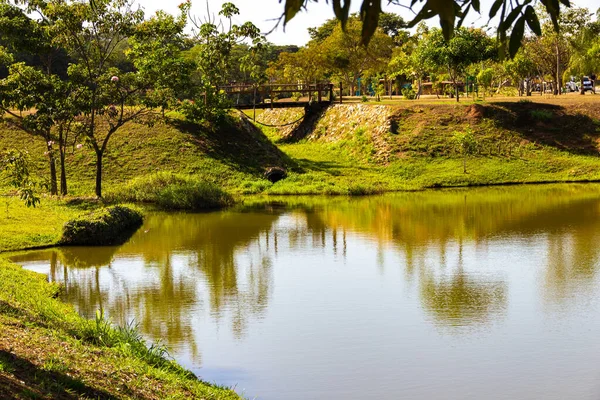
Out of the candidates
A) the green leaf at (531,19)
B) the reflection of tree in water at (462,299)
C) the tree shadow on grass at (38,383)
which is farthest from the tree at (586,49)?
the green leaf at (531,19)

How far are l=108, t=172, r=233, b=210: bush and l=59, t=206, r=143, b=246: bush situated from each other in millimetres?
5546

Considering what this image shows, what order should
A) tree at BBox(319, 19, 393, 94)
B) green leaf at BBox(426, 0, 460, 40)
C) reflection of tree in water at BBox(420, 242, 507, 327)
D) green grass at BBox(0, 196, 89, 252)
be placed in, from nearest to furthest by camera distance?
green leaf at BBox(426, 0, 460, 40), reflection of tree in water at BBox(420, 242, 507, 327), green grass at BBox(0, 196, 89, 252), tree at BBox(319, 19, 393, 94)

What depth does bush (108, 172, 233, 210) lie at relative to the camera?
2805 cm

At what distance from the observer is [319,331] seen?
12812mm

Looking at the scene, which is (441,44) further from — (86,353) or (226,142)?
(86,353)

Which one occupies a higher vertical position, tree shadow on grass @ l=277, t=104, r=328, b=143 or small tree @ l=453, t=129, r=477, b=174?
tree shadow on grass @ l=277, t=104, r=328, b=143

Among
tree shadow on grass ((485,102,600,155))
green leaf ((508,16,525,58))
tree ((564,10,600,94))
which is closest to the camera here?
green leaf ((508,16,525,58))

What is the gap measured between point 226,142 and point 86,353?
27903mm

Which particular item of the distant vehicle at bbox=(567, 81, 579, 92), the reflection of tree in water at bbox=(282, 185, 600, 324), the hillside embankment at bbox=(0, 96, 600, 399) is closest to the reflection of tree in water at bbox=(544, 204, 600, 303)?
the reflection of tree in water at bbox=(282, 185, 600, 324)

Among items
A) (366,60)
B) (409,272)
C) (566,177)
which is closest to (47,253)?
(409,272)

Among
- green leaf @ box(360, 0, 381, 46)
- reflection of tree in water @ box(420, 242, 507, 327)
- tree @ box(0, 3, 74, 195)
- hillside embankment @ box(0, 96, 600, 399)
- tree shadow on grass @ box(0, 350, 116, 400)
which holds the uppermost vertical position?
tree @ box(0, 3, 74, 195)

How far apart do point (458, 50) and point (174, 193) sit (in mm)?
16600

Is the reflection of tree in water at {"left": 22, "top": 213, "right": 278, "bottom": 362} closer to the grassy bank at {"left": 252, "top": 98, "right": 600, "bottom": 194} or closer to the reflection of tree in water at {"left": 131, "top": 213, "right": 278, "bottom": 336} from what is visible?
the reflection of tree in water at {"left": 131, "top": 213, "right": 278, "bottom": 336}

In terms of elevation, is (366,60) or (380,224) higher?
(366,60)
